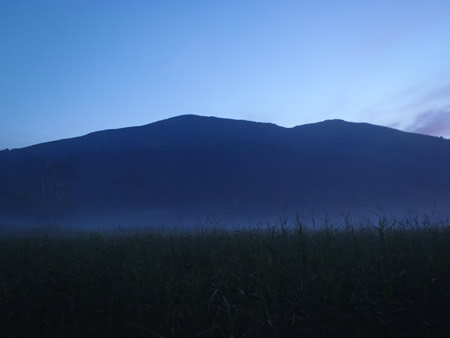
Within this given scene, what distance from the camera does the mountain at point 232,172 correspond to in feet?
225

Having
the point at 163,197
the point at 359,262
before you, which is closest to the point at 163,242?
the point at 359,262

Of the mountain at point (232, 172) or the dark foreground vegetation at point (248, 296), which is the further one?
the mountain at point (232, 172)

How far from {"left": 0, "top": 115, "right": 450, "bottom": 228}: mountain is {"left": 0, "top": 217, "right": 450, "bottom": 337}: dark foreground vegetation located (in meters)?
53.6

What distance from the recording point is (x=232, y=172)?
90062 mm

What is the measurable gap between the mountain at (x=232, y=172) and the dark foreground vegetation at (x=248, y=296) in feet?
176

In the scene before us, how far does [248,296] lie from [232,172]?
282 ft

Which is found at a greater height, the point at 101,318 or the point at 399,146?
the point at 399,146

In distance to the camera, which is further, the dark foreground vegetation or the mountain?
the mountain

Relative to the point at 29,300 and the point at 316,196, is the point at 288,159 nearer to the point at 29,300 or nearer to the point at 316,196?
the point at 316,196

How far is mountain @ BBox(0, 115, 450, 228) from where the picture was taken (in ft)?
225

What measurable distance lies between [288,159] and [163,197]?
34.9m

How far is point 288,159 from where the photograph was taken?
93.1 m

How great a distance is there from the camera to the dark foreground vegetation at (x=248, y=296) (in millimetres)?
3605

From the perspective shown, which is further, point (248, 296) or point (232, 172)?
point (232, 172)
